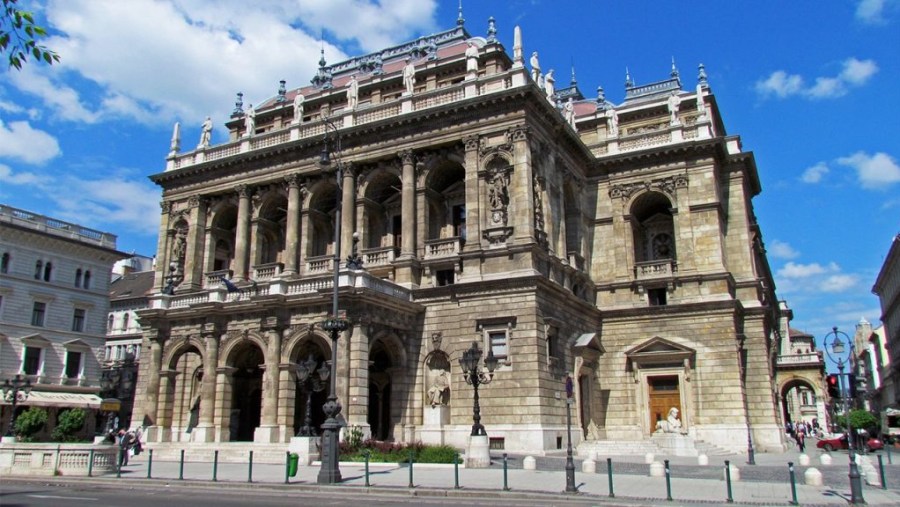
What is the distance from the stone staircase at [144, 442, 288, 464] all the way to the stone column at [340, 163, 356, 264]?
11734 millimetres

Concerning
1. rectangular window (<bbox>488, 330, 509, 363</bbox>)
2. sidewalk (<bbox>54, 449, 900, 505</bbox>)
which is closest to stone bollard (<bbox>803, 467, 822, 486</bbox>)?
sidewalk (<bbox>54, 449, 900, 505</bbox>)

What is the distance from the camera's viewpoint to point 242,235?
42.8 metres

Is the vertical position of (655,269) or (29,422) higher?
(655,269)

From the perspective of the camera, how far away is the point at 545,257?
117 feet

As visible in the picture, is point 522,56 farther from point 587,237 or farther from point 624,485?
point 624,485

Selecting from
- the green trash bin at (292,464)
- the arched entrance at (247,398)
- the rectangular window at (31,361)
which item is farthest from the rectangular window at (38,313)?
the green trash bin at (292,464)

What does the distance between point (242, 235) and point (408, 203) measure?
11.0 meters

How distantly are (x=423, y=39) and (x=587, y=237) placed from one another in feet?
66.1

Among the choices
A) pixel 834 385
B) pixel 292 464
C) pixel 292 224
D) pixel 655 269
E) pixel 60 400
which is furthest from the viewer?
pixel 60 400

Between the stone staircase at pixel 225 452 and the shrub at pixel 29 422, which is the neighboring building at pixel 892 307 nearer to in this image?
the stone staircase at pixel 225 452

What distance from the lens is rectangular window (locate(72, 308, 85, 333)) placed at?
56969 mm

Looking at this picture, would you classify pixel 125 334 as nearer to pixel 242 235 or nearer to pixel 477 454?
pixel 242 235

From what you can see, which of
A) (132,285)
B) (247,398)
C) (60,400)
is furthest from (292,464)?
(132,285)

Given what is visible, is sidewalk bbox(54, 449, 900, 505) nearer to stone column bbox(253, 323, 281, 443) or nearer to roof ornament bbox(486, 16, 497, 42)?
stone column bbox(253, 323, 281, 443)
